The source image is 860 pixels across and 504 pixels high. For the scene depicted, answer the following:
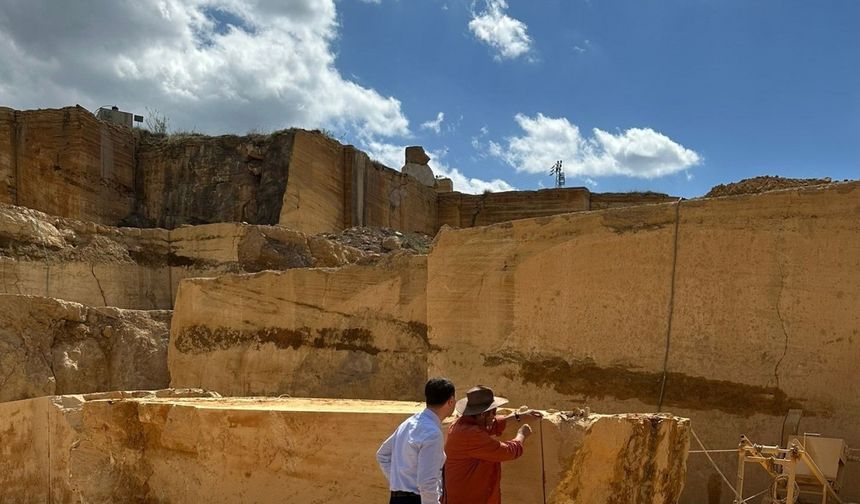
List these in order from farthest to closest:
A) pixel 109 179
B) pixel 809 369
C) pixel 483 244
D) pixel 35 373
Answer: pixel 109 179
pixel 35 373
pixel 483 244
pixel 809 369

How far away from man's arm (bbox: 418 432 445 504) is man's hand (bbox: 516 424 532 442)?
0.28m

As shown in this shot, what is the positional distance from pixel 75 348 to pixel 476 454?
8449mm

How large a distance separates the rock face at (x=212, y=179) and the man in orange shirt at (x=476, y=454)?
13746 millimetres

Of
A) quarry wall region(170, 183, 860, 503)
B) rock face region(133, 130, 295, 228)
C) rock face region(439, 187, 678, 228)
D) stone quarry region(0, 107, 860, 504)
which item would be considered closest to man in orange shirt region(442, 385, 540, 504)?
stone quarry region(0, 107, 860, 504)

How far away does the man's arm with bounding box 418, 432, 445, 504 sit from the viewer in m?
2.14

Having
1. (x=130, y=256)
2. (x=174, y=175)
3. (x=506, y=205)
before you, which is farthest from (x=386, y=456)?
(x=506, y=205)

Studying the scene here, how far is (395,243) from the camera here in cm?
1294

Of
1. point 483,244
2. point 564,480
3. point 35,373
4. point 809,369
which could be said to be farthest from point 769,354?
point 35,373

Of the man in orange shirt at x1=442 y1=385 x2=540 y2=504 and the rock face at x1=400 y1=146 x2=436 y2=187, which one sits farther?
the rock face at x1=400 y1=146 x2=436 y2=187

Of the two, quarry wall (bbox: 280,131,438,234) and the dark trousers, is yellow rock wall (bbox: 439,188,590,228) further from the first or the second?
the dark trousers

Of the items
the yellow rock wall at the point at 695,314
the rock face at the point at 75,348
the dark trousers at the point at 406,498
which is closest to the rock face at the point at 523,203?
the rock face at the point at 75,348

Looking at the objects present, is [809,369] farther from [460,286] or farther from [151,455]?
[151,455]

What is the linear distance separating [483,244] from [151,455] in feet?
7.43

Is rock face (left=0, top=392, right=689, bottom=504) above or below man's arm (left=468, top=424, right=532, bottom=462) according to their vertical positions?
below
